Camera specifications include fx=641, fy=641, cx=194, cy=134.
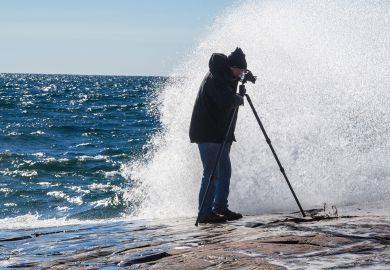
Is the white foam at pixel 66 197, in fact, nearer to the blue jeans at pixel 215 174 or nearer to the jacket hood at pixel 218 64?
the blue jeans at pixel 215 174

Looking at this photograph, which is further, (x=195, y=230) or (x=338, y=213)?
(x=338, y=213)

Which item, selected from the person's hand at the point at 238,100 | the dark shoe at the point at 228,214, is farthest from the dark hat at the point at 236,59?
the dark shoe at the point at 228,214

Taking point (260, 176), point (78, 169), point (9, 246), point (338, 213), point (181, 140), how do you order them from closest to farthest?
point (9, 246) < point (338, 213) < point (260, 176) < point (181, 140) < point (78, 169)

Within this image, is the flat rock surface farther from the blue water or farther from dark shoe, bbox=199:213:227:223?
the blue water

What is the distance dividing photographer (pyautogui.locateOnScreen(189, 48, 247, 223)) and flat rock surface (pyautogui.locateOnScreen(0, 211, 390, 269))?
33cm

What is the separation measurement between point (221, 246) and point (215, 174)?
1.71m

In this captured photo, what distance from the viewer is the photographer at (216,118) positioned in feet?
22.2

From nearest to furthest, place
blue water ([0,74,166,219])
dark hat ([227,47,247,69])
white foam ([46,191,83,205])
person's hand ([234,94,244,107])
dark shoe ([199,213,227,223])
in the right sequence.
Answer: person's hand ([234,94,244,107])
dark hat ([227,47,247,69])
dark shoe ([199,213,227,223])
blue water ([0,74,166,219])
white foam ([46,191,83,205])

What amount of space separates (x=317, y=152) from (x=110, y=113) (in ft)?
107

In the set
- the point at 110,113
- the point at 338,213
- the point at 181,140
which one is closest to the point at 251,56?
the point at 181,140

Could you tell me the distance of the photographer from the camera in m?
6.77

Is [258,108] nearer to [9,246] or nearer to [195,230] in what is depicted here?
[195,230]

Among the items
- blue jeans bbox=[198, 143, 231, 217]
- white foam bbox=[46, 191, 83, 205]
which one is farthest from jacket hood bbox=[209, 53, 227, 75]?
white foam bbox=[46, 191, 83, 205]

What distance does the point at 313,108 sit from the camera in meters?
12.1
